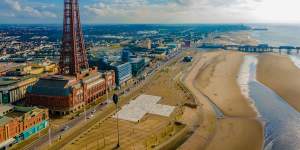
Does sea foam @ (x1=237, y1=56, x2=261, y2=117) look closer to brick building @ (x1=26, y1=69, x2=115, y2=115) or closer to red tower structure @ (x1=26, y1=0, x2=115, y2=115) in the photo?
red tower structure @ (x1=26, y1=0, x2=115, y2=115)

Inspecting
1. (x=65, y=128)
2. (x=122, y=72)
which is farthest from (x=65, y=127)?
(x=122, y=72)

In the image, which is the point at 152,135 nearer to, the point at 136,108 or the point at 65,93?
the point at 136,108

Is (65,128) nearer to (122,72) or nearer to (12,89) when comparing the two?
(12,89)

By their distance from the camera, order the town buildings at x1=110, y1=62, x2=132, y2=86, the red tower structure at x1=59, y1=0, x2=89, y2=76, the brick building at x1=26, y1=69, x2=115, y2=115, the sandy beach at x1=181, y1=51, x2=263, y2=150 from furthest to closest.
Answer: the town buildings at x1=110, y1=62, x2=132, y2=86 < the red tower structure at x1=59, y1=0, x2=89, y2=76 < the brick building at x1=26, y1=69, x2=115, y2=115 < the sandy beach at x1=181, y1=51, x2=263, y2=150

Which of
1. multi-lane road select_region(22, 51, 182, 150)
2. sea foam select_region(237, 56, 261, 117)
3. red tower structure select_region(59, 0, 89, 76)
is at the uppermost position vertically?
red tower structure select_region(59, 0, 89, 76)

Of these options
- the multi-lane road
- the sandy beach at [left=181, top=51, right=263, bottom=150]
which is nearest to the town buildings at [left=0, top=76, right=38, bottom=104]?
the multi-lane road

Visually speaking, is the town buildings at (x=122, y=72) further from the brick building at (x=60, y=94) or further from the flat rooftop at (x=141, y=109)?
the brick building at (x=60, y=94)
